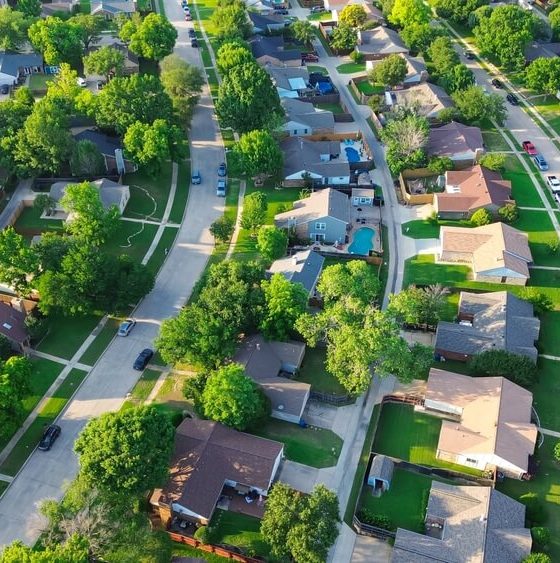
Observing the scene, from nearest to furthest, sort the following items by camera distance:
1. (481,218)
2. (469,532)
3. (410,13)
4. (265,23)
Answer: (469,532) < (481,218) < (410,13) < (265,23)

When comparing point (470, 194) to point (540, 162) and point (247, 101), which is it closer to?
point (540, 162)

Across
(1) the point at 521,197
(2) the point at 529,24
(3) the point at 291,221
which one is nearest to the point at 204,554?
(3) the point at 291,221

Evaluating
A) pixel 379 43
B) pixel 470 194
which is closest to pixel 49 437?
pixel 470 194

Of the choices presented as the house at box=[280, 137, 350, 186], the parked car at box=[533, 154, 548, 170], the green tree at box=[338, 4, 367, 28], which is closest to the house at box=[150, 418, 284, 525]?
the house at box=[280, 137, 350, 186]

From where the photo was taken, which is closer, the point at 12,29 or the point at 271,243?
the point at 271,243

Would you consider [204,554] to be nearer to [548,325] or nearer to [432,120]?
[548,325]

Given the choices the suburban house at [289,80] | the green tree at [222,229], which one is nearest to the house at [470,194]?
the green tree at [222,229]

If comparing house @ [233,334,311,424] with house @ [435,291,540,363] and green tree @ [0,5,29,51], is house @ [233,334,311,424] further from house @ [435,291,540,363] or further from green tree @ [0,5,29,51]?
green tree @ [0,5,29,51]
